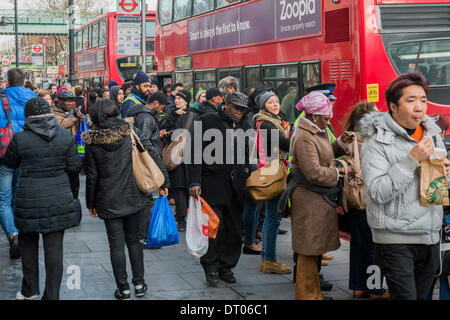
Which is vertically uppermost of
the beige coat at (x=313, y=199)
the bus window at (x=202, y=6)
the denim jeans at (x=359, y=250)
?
the bus window at (x=202, y=6)

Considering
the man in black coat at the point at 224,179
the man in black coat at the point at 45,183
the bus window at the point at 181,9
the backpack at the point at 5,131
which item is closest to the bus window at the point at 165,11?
the bus window at the point at 181,9

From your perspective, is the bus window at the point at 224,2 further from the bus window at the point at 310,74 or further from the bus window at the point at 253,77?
the bus window at the point at 310,74

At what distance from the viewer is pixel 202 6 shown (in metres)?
14.1

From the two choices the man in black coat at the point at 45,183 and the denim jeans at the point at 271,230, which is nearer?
the man in black coat at the point at 45,183

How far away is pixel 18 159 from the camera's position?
17.8 feet

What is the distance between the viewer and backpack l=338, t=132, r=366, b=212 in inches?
220

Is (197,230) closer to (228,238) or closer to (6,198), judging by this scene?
(228,238)

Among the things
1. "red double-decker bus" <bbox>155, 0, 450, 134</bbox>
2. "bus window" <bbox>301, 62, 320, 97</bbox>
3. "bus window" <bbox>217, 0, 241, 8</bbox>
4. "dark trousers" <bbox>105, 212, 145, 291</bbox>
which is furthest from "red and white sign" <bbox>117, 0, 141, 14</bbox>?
"dark trousers" <bbox>105, 212, 145, 291</bbox>

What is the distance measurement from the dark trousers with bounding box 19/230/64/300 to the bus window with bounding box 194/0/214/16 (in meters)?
8.86

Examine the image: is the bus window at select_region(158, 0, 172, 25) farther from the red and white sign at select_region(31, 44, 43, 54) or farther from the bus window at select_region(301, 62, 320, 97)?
the red and white sign at select_region(31, 44, 43, 54)

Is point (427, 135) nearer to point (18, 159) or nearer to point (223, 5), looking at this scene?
point (18, 159)

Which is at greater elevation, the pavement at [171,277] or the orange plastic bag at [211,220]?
the orange plastic bag at [211,220]

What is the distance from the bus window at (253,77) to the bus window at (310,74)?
1.47 m

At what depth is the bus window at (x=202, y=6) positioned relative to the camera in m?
13.7
